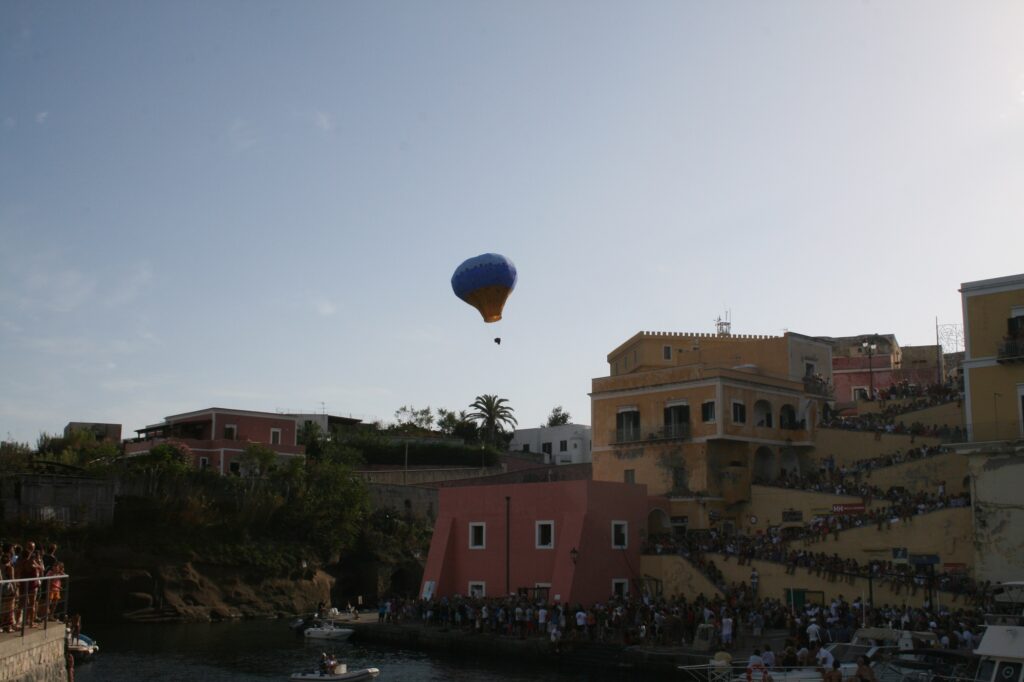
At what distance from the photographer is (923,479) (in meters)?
39.2

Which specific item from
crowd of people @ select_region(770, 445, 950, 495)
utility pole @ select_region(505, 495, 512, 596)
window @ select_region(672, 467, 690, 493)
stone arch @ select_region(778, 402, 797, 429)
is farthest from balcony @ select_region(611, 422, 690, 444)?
utility pole @ select_region(505, 495, 512, 596)

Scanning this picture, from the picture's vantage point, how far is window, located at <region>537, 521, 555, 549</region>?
3941 centimetres

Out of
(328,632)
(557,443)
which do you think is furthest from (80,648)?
(557,443)

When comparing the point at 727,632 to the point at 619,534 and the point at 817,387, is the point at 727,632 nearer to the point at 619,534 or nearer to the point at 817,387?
the point at 619,534

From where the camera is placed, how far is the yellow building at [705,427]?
1698 inches

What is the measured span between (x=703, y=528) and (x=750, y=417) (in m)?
5.64

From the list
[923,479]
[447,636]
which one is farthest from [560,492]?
[923,479]

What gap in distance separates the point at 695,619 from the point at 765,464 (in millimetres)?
15482

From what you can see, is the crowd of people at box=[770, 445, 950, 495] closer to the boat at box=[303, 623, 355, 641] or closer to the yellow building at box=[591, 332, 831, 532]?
the yellow building at box=[591, 332, 831, 532]

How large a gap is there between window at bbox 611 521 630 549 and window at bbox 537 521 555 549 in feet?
7.82

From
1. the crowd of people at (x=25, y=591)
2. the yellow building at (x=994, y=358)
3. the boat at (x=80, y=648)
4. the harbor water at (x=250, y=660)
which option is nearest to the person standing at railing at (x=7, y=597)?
the crowd of people at (x=25, y=591)

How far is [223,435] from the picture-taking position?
6494 cm

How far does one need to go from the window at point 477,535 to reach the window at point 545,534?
3028mm

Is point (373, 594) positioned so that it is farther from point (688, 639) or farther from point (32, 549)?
point (32, 549)
